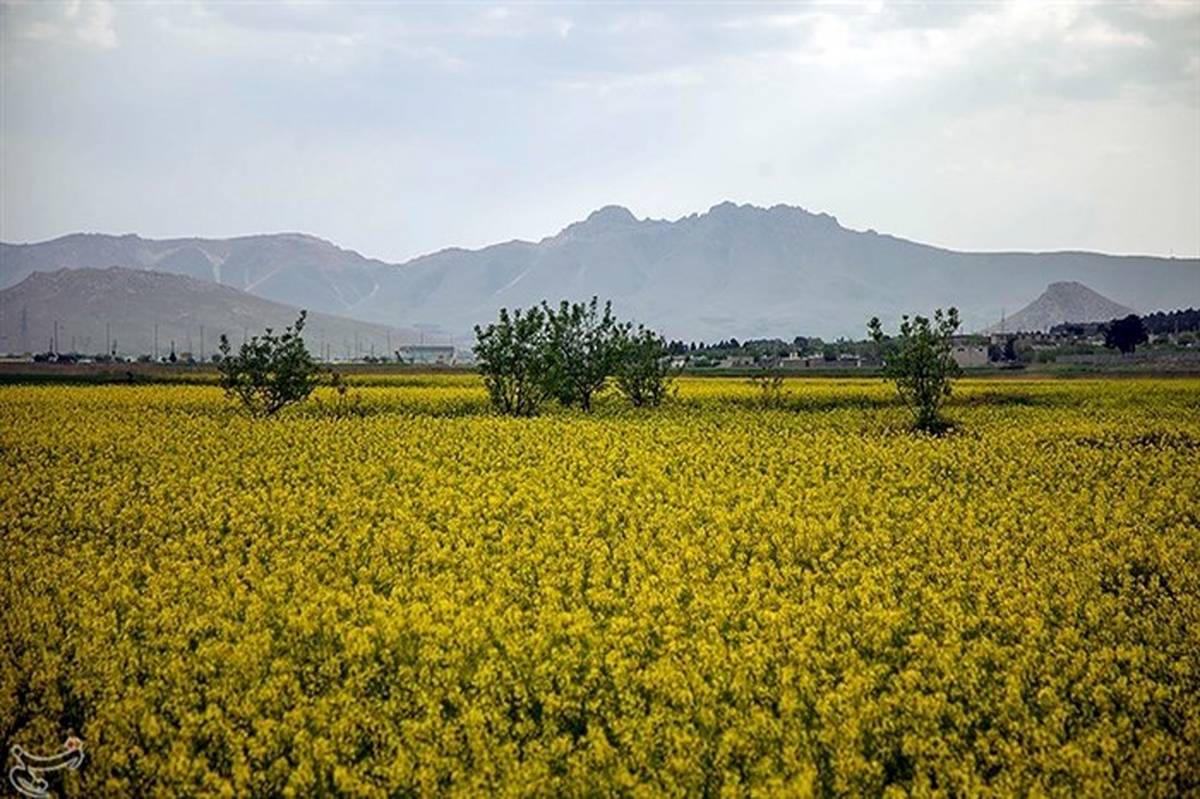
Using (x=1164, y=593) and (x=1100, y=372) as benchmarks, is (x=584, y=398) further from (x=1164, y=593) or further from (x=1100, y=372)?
(x=1100, y=372)

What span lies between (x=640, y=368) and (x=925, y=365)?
52.2 ft

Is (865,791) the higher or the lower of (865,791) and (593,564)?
the lower

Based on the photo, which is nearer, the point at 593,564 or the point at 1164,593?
the point at 1164,593

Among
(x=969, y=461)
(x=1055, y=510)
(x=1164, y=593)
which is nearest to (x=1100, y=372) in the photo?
(x=969, y=461)

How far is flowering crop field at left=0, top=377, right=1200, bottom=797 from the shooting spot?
10.3 meters

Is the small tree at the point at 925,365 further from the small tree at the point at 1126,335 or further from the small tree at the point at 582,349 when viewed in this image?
the small tree at the point at 1126,335

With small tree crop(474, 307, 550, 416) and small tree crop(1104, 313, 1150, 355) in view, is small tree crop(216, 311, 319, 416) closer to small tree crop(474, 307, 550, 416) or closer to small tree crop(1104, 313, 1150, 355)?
small tree crop(474, 307, 550, 416)

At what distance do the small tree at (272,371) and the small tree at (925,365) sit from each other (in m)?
24.9

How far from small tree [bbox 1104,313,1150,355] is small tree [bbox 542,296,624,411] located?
368ft

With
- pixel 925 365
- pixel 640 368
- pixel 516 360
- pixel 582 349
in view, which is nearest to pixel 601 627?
pixel 925 365

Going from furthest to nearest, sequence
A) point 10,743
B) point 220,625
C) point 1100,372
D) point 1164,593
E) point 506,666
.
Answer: point 1100,372, point 1164,593, point 220,625, point 506,666, point 10,743

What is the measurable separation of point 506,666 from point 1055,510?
14.0 meters

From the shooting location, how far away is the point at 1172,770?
10.0m

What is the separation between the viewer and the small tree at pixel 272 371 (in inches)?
1807
